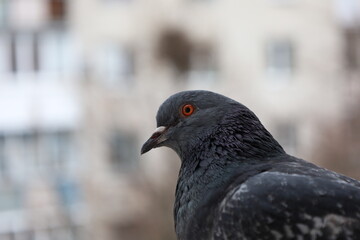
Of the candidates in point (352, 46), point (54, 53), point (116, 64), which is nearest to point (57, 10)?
point (54, 53)

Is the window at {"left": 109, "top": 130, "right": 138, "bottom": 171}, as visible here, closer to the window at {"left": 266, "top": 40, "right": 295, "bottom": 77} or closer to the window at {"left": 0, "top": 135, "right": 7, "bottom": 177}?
the window at {"left": 0, "top": 135, "right": 7, "bottom": 177}

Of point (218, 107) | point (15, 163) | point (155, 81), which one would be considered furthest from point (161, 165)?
point (218, 107)

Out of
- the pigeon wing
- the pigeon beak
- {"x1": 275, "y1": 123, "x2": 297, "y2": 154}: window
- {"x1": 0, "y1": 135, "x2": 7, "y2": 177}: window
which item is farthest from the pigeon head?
{"x1": 275, "y1": 123, "x2": 297, "y2": 154}: window

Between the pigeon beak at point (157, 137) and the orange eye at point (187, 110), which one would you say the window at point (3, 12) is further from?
the orange eye at point (187, 110)

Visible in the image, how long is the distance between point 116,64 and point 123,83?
0.82 meters

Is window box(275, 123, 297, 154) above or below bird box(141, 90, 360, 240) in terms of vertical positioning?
below

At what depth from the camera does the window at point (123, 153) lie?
33906 mm

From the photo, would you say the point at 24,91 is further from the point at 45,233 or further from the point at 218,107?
the point at 218,107

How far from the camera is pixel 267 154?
4797mm

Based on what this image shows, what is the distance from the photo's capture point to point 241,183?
4430mm

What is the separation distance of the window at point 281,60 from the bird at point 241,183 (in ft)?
97.2

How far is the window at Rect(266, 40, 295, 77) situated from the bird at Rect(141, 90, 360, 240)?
29.6 metres

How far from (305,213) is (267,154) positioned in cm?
74

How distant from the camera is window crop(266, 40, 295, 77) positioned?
1357 inches
